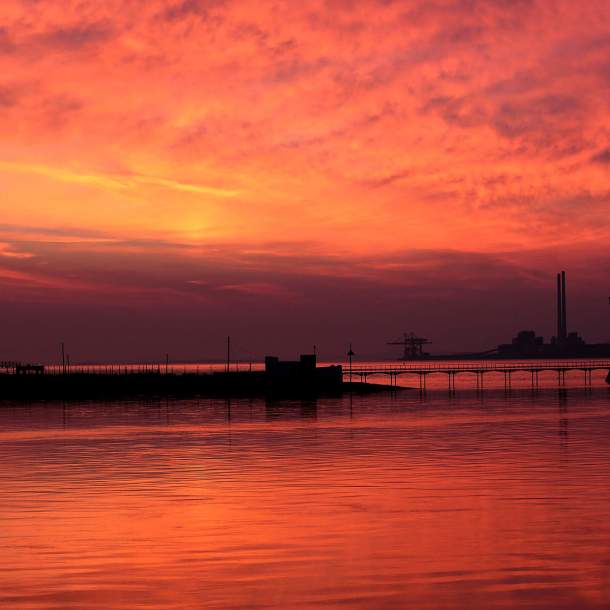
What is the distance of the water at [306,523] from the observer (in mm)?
20000

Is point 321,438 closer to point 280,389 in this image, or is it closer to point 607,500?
point 607,500

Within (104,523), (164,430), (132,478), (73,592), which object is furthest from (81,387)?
(73,592)

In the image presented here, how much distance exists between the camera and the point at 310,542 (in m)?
26.0

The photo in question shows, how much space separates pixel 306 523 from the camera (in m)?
29.1

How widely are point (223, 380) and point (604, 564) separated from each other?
13662 cm

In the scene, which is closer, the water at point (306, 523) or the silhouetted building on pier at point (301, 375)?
the water at point (306, 523)

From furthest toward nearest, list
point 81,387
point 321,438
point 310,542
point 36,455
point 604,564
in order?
point 81,387 < point 321,438 < point 36,455 < point 310,542 < point 604,564

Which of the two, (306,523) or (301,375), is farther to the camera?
(301,375)

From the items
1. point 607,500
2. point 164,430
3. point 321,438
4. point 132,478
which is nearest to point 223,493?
point 132,478

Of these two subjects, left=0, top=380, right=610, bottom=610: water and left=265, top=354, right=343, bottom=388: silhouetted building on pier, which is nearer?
left=0, top=380, right=610, bottom=610: water

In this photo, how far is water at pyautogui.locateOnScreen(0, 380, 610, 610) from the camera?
20.0 m

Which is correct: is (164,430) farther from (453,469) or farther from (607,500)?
(607,500)

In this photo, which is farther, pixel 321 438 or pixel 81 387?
pixel 81 387

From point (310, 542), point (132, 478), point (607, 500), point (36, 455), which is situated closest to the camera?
point (310, 542)
